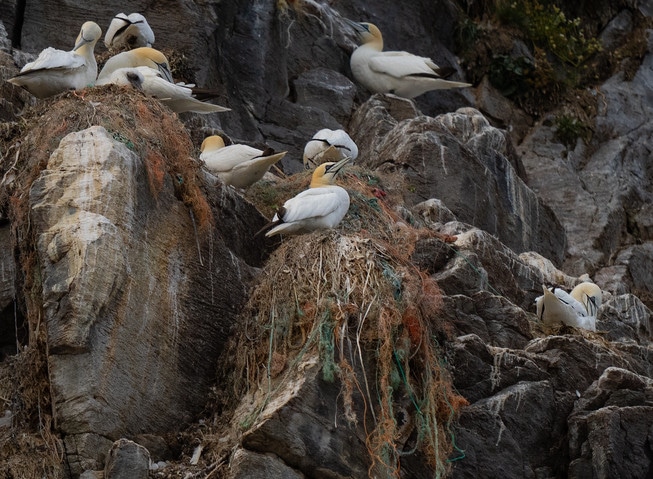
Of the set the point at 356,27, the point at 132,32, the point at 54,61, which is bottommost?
the point at 356,27

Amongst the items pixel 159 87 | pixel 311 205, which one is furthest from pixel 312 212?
pixel 159 87

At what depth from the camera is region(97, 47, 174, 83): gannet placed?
14773 mm

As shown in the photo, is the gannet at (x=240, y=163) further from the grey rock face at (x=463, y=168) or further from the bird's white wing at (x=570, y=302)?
the bird's white wing at (x=570, y=302)

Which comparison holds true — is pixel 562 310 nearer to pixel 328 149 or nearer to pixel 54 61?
pixel 328 149

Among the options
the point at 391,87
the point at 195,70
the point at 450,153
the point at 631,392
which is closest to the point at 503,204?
the point at 450,153

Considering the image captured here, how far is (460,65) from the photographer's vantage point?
20891mm

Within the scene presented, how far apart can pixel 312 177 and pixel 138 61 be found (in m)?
2.18

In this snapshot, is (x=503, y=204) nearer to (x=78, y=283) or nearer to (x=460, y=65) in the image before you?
(x=460, y=65)

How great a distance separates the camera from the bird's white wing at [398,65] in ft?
60.2

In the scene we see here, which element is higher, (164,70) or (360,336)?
(360,336)

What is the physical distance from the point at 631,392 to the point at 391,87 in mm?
7168

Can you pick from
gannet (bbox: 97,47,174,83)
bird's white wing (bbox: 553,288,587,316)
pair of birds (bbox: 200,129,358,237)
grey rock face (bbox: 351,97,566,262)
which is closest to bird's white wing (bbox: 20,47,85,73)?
gannet (bbox: 97,47,174,83)

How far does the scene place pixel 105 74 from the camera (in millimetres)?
14461

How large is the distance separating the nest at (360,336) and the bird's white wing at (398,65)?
20.7 feet
